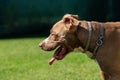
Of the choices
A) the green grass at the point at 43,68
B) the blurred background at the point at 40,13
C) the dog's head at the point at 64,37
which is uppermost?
the dog's head at the point at 64,37

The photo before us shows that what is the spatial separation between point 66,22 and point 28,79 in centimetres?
342

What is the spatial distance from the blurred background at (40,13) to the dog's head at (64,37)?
58.0 ft

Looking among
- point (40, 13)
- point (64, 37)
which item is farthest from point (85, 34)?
point (40, 13)

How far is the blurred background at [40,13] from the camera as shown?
2522 centimetres

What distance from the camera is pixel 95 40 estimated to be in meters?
Answer: 7.26

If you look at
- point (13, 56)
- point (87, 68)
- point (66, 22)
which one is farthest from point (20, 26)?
point (66, 22)

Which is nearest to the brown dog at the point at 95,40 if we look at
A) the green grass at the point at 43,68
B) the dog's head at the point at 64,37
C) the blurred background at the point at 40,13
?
the dog's head at the point at 64,37

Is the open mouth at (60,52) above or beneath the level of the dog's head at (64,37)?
beneath

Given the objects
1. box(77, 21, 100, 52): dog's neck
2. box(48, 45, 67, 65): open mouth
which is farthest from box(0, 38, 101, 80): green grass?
box(77, 21, 100, 52): dog's neck

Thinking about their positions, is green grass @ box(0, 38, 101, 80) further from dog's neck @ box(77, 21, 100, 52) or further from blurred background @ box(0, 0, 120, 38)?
blurred background @ box(0, 0, 120, 38)

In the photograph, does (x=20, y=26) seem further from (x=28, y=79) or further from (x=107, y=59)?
(x=107, y=59)

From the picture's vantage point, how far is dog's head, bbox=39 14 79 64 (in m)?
7.22

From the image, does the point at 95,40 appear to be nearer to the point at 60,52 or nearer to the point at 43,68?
the point at 60,52

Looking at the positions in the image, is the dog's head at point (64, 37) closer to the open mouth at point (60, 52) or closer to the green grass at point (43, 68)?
the open mouth at point (60, 52)
